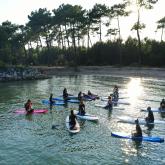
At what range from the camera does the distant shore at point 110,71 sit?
81.9 m

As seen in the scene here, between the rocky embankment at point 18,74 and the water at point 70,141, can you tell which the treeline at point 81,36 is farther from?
the water at point 70,141

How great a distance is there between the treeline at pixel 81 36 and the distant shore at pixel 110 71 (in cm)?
446

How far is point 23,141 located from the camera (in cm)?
2814

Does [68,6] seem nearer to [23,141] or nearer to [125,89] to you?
[125,89]

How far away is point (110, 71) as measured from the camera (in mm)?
91875

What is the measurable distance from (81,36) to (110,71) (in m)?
25.9

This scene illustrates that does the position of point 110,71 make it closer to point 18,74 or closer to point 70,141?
point 18,74

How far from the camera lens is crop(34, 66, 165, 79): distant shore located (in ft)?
269

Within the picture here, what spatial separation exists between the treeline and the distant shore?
446 cm

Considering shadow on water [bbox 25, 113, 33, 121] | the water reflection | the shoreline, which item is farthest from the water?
the shoreline

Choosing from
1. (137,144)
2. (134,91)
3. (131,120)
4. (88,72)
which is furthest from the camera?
(88,72)

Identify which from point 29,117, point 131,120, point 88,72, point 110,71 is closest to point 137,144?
point 131,120

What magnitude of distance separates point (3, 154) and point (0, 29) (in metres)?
79.9

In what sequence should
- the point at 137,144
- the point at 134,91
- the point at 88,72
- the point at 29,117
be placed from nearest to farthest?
the point at 137,144
the point at 29,117
the point at 134,91
the point at 88,72
